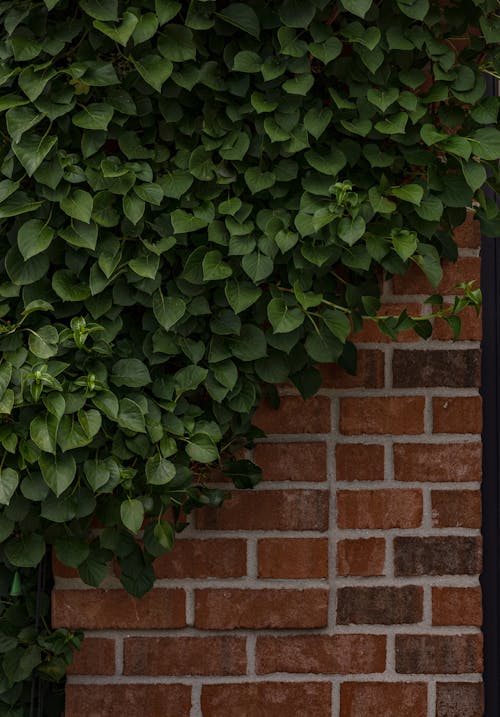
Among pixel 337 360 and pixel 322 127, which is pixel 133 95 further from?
pixel 337 360

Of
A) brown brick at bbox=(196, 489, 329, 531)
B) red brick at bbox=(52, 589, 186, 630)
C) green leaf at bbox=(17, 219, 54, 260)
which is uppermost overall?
green leaf at bbox=(17, 219, 54, 260)

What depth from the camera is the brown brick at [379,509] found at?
166 cm

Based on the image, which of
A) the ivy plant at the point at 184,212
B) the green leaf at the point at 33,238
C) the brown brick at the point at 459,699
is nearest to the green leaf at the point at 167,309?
the ivy plant at the point at 184,212

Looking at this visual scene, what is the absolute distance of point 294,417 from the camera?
1.66 meters

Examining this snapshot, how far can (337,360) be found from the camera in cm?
160

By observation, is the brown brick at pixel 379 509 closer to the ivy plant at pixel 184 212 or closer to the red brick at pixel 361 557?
the red brick at pixel 361 557

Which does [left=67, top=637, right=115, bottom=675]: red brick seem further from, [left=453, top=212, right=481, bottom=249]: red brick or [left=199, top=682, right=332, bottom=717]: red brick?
[left=453, top=212, right=481, bottom=249]: red brick

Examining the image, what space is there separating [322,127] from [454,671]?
95 cm

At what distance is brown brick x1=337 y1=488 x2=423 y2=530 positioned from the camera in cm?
166

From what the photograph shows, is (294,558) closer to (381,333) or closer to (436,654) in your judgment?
(436,654)

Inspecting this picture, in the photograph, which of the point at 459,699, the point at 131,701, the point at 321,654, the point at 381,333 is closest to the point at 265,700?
the point at 321,654

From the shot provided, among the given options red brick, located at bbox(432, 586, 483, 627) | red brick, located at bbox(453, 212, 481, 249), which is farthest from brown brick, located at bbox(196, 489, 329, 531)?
red brick, located at bbox(453, 212, 481, 249)

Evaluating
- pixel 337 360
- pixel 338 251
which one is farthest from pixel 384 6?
pixel 337 360

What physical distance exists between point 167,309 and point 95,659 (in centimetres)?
63
